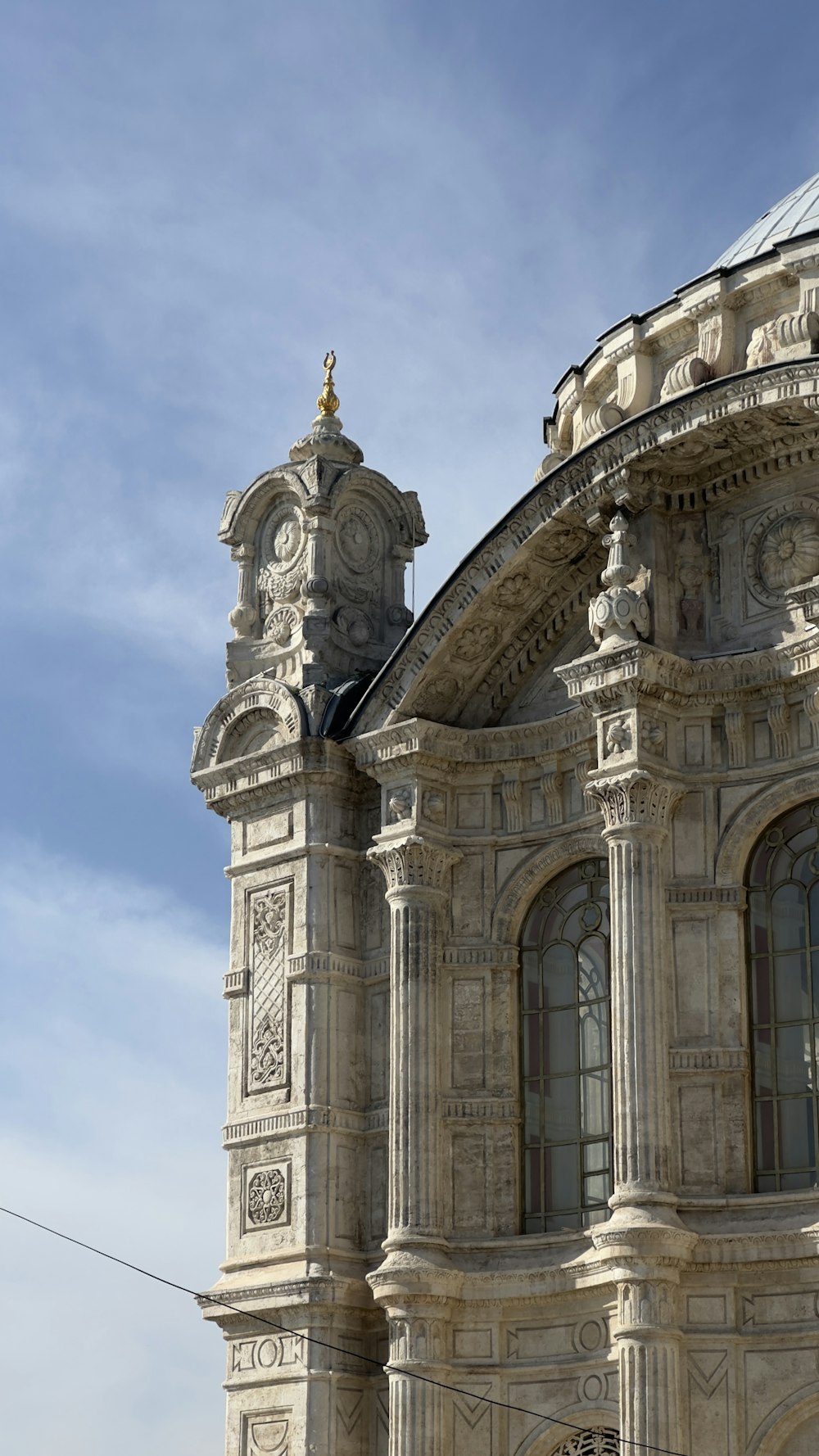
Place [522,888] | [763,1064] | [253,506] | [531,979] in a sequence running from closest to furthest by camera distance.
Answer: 1. [763,1064]
2. [531,979]
3. [522,888]
4. [253,506]

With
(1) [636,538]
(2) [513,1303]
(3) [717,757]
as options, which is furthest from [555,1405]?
(1) [636,538]

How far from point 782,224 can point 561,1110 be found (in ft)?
32.5

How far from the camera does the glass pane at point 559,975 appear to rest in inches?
982

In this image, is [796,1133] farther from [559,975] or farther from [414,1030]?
[414,1030]

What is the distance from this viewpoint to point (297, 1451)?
24219 millimetres

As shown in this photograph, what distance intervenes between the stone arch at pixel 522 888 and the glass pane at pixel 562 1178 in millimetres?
2129

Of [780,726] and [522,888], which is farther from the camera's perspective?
[522,888]

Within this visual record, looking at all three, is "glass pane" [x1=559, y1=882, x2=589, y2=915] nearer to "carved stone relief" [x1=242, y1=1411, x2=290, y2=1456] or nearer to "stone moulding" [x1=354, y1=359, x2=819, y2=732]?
"stone moulding" [x1=354, y1=359, x2=819, y2=732]

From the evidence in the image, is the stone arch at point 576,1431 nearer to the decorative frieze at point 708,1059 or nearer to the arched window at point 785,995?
the arched window at point 785,995

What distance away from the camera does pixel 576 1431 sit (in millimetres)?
23391

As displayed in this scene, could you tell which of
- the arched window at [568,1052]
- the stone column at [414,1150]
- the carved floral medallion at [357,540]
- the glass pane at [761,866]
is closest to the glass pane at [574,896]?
the arched window at [568,1052]

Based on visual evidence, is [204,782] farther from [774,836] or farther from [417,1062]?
[774,836]

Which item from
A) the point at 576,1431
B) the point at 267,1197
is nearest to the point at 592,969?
the point at 267,1197

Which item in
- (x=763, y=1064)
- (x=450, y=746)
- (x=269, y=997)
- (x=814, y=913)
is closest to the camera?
(x=763, y=1064)
